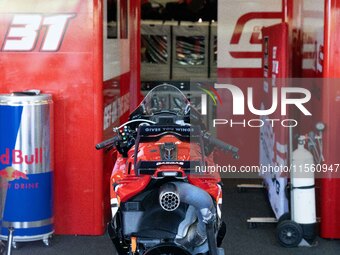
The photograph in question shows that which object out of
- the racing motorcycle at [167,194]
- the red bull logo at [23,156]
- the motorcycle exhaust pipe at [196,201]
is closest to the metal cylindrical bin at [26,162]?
the red bull logo at [23,156]

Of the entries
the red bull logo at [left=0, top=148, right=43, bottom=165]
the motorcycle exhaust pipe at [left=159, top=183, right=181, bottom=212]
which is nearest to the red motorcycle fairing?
the motorcycle exhaust pipe at [left=159, top=183, right=181, bottom=212]

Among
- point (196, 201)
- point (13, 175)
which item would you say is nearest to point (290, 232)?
point (196, 201)

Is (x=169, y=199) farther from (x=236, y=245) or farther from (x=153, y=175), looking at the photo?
(x=236, y=245)

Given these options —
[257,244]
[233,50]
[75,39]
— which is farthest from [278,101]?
[233,50]

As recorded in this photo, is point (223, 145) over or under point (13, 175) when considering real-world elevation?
over

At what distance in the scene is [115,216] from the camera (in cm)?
429

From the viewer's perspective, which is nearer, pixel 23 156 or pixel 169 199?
pixel 169 199

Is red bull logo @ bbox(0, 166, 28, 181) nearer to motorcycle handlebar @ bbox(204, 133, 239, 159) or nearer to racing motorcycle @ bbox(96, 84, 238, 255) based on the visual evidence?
racing motorcycle @ bbox(96, 84, 238, 255)

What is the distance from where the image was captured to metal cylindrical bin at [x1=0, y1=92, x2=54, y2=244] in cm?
537

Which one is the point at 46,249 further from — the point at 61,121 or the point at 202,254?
the point at 202,254

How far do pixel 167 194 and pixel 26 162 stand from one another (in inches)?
74.3

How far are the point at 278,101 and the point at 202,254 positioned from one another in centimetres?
210

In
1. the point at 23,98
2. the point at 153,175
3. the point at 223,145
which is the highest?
the point at 23,98

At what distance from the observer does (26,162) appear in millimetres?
5434
